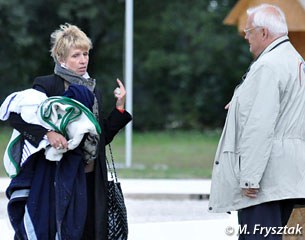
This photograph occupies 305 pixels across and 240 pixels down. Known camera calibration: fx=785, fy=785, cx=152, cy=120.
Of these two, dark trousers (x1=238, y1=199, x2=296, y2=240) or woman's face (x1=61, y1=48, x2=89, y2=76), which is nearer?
dark trousers (x1=238, y1=199, x2=296, y2=240)

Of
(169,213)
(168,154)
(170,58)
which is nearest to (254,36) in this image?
(169,213)

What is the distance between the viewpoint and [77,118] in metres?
4.28

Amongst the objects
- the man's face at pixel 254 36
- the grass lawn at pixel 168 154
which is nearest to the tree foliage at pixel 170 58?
the grass lawn at pixel 168 154

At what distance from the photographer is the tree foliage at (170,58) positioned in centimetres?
2683

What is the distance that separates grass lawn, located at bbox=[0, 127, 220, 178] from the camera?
12.7m

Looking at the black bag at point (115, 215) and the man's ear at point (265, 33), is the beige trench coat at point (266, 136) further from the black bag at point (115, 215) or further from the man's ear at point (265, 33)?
the black bag at point (115, 215)

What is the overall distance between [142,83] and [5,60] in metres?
6.33

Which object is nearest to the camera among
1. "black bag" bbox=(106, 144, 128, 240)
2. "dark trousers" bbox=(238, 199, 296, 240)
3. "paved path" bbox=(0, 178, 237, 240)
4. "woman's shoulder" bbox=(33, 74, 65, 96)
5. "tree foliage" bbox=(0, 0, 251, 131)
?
"dark trousers" bbox=(238, 199, 296, 240)

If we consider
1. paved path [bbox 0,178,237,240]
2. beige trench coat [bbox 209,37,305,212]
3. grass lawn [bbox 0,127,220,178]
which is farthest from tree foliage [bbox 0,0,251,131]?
beige trench coat [bbox 209,37,305,212]

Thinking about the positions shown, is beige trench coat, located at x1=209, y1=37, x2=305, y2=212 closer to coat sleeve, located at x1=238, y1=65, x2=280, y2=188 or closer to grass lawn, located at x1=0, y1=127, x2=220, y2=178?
coat sleeve, located at x1=238, y1=65, x2=280, y2=188

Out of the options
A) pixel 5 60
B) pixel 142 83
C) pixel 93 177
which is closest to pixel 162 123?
pixel 142 83

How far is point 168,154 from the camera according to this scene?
55.8ft

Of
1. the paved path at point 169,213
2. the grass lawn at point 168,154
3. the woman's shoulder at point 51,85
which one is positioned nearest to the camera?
the woman's shoulder at point 51,85

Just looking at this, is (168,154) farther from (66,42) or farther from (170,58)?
(66,42)
